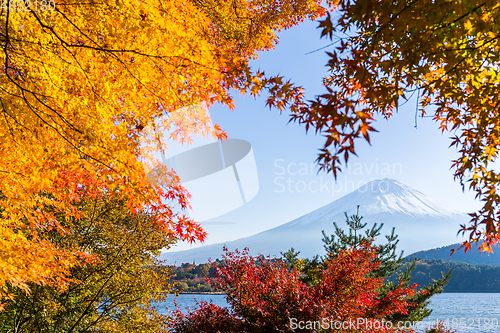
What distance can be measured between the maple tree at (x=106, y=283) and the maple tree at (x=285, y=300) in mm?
2020

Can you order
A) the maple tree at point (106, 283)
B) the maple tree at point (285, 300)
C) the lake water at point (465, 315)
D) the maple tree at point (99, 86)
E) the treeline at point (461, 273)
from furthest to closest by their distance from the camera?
the treeline at point (461, 273) < the lake water at point (465, 315) < the maple tree at point (106, 283) < the maple tree at point (285, 300) < the maple tree at point (99, 86)

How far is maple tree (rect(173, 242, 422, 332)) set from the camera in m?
4.53

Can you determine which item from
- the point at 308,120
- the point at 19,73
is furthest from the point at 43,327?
the point at 308,120

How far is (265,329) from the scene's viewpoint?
4.66m

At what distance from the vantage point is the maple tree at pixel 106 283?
21.9 ft

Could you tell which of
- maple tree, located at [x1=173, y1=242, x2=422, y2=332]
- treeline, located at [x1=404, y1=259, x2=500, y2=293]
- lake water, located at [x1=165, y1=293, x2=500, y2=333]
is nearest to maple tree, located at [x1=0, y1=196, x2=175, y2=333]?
maple tree, located at [x1=173, y1=242, x2=422, y2=332]

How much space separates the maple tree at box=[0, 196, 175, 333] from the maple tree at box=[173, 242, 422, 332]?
2.02 metres

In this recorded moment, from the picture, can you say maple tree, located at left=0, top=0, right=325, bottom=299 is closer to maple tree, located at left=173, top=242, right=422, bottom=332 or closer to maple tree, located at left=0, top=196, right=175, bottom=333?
maple tree, located at left=173, top=242, right=422, bottom=332

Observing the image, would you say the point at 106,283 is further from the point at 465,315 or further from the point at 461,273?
the point at 461,273

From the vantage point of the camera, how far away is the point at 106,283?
683 cm

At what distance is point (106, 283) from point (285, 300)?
476 cm

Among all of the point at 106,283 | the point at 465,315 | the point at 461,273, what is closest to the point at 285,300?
the point at 106,283

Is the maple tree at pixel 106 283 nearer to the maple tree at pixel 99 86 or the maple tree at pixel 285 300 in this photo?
the maple tree at pixel 285 300

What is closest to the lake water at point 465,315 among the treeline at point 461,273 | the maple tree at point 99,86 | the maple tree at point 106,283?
the maple tree at point 106,283
